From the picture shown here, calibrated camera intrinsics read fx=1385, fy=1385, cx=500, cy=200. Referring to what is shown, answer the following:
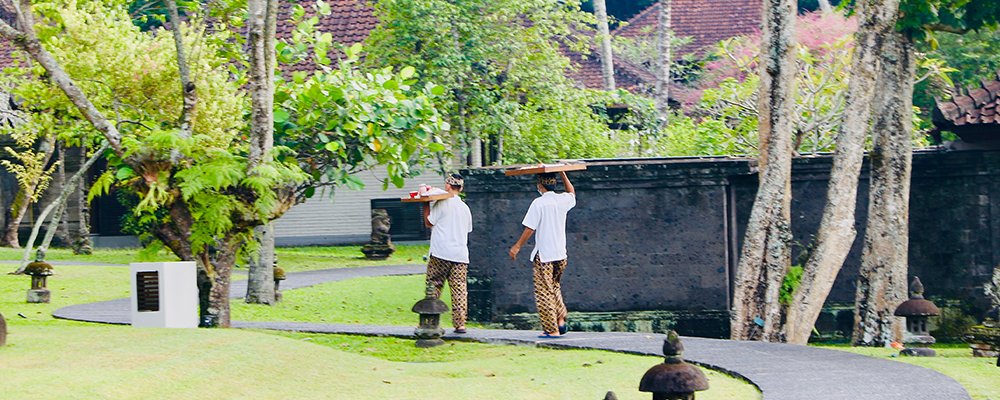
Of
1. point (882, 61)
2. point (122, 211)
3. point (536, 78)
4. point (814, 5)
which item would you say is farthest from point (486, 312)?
point (814, 5)

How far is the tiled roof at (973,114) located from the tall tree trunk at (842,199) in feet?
4.51

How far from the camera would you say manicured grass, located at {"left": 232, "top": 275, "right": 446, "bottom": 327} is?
18.1 m

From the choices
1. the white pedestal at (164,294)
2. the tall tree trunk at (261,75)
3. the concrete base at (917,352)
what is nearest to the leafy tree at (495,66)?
the tall tree trunk at (261,75)

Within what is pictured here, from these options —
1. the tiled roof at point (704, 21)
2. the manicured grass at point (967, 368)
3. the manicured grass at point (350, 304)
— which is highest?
the tiled roof at point (704, 21)

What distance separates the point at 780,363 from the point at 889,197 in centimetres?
589

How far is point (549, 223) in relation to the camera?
13.2 metres

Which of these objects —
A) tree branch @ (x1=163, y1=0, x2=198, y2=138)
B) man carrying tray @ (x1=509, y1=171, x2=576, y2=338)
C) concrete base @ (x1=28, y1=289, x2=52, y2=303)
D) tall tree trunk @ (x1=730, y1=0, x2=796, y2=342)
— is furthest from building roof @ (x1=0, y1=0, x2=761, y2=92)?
man carrying tray @ (x1=509, y1=171, x2=576, y2=338)

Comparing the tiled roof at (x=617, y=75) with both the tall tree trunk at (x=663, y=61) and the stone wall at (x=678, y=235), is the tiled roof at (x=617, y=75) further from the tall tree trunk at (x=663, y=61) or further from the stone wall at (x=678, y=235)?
the stone wall at (x=678, y=235)

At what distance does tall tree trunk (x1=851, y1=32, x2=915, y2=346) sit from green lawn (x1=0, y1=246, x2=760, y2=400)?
5.35 m

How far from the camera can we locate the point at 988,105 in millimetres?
17016

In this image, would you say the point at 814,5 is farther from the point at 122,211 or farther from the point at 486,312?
the point at 486,312

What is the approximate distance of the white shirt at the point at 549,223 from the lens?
13.2 m

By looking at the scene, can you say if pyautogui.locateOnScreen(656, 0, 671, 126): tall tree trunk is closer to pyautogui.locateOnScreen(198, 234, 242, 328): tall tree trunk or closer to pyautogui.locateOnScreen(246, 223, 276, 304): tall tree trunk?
pyautogui.locateOnScreen(246, 223, 276, 304): tall tree trunk

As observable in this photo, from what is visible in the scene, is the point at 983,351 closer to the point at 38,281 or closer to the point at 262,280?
the point at 262,280
